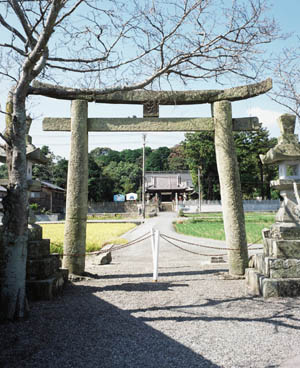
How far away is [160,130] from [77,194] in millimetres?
2484

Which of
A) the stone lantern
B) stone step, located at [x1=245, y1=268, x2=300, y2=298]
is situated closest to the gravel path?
stone step, located at [x1=245, y1=268, x2=300, y2=298]

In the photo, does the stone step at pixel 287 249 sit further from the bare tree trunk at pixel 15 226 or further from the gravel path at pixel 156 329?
the bare tree trunk at pixel 15 226

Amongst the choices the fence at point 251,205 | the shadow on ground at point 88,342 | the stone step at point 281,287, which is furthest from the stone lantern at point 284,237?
the fence at point 251,205

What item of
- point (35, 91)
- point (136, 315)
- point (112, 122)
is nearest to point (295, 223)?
→ point (136, 315)

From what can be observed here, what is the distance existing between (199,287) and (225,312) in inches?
60.4

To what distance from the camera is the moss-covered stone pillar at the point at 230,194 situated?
6.49m

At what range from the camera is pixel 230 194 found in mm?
6574

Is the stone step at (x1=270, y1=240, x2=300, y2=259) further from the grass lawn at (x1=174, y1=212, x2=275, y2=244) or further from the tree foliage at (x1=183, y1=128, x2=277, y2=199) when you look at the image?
the tree foliage at (x1=183, y1=128, x2=277, y2=199)

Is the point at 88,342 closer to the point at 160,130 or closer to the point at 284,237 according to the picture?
the point at 284,237

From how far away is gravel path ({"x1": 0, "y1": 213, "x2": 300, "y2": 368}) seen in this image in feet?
9.55

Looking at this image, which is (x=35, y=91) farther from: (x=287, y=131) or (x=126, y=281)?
(x=287, y=131)

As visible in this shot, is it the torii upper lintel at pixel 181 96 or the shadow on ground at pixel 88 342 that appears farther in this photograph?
the torii upper lintel at pixel 181 96

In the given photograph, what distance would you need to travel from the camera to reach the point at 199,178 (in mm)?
36031

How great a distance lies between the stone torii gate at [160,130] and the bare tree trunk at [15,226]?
7.63 feet
